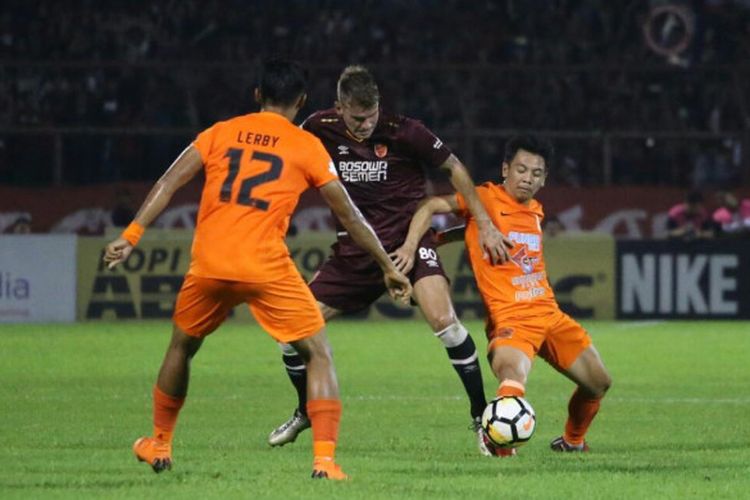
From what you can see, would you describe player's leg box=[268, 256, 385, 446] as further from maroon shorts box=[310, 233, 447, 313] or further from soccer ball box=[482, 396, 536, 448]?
soccer ball box=[482, 396, 536, 448]

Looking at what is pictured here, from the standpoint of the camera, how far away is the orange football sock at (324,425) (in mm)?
7277

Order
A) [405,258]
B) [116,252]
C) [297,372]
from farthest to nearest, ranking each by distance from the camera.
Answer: [297,372]
[405,258]
[116,252]

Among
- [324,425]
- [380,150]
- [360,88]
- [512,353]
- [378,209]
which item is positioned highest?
[360,88]

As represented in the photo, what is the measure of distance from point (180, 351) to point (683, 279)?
15694 millimetres

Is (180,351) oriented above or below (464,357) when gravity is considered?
above

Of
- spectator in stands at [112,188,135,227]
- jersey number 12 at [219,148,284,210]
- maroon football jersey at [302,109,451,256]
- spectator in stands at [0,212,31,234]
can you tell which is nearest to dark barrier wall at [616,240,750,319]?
spectator in stands at [112,188,135,227]

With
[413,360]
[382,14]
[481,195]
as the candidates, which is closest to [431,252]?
[481,195]

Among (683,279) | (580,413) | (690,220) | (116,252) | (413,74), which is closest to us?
(116,252)

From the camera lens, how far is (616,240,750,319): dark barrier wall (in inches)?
878

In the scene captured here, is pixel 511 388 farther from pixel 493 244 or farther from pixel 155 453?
pixel 155 453

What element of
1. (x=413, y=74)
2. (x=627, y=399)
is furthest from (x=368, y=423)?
(x=413, y=74)

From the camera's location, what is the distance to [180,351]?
24.8 feet

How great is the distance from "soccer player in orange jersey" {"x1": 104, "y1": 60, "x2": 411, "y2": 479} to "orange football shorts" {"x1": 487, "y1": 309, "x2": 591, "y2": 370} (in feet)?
5.35

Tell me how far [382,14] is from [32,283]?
29.4 feet
